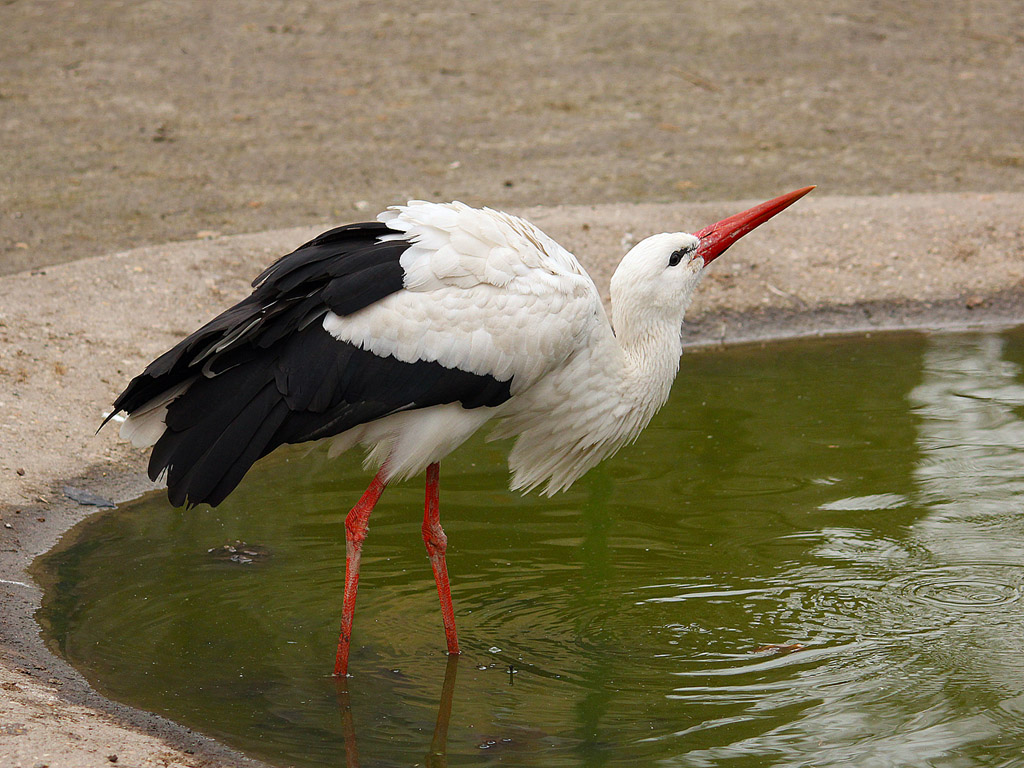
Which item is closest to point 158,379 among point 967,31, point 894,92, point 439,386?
point 439,386

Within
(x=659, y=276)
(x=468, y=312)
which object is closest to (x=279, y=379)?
(x=468, y=312)

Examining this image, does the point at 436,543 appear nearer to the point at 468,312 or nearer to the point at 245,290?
the point at 468,312

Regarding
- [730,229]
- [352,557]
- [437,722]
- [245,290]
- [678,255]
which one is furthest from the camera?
[245,290]

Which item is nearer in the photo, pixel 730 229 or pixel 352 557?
pixel 352 557

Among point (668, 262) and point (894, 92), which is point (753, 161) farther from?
point (668, 262)

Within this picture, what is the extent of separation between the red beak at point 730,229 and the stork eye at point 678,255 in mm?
46

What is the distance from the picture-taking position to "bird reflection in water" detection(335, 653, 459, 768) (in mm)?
3889

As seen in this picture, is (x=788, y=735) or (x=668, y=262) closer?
(x=788, y=735)

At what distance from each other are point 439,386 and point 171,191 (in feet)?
19.8

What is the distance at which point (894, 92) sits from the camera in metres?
11.9

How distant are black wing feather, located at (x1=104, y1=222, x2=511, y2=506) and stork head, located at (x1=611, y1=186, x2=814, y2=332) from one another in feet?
2.13

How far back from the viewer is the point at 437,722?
411cm

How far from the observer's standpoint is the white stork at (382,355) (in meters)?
4.25

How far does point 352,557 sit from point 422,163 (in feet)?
20.3
